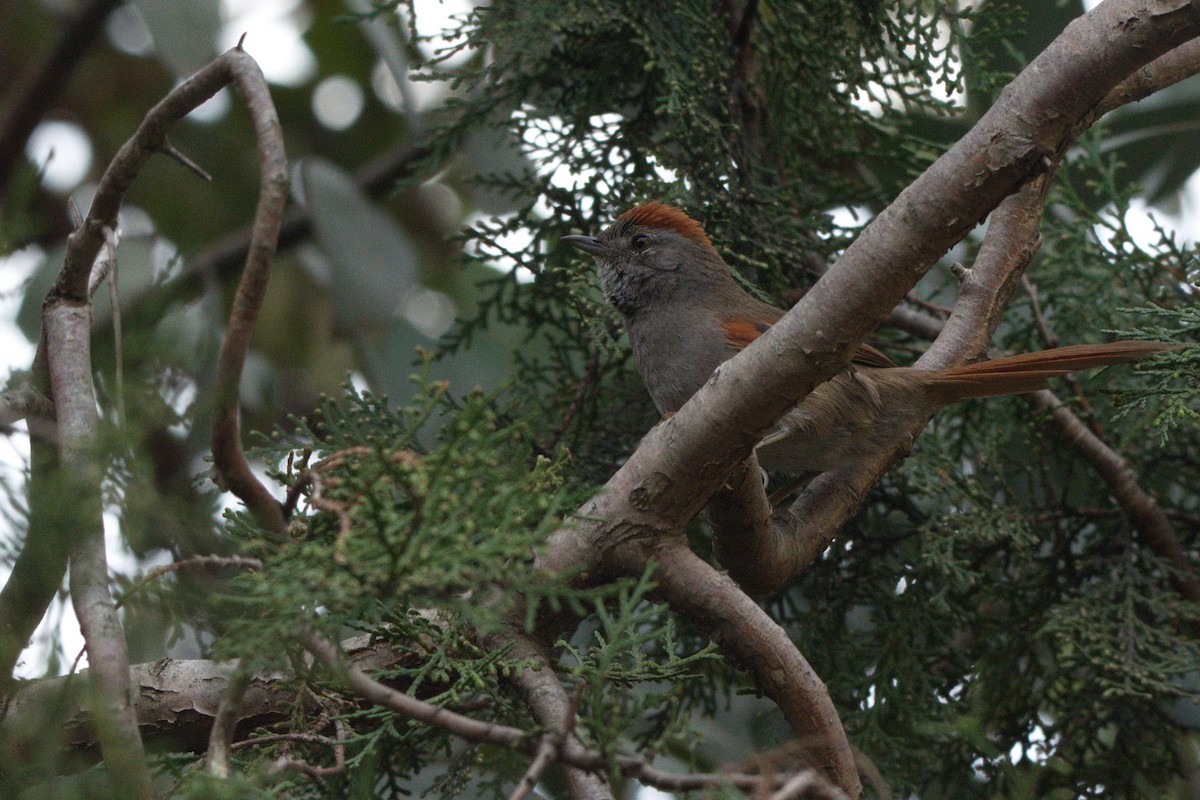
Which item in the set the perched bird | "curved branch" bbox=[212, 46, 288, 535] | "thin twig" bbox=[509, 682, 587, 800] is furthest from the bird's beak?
"thin twig" bbox=[509, 682, 587, 800]

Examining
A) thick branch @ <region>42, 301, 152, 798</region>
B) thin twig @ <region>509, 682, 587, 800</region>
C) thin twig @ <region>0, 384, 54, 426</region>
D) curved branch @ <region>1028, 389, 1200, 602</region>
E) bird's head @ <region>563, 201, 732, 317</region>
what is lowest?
thin twig @ <region>509, 682, 587, 800</region>

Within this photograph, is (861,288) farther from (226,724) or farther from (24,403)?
(24,403)

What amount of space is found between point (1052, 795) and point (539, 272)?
2517 mm

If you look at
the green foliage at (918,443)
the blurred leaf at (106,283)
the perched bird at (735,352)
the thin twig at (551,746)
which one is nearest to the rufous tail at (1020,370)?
the perched bird at (735,352)

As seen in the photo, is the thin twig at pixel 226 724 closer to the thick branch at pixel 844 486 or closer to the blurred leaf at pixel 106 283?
the thick branch at pixel 844 486

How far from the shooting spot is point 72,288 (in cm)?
292

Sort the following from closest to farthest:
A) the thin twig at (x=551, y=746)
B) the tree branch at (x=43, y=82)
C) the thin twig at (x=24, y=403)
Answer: the thin twig at (x=551, y=746) → the thin twig at (x=24, y=403) → the tree branch at (x=43, y=82)

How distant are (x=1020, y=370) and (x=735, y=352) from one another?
0.93 m

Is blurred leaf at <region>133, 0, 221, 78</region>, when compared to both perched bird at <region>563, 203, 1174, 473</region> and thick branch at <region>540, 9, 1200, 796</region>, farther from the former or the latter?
thick branch at <region>540, 9, 1200, 796</region>

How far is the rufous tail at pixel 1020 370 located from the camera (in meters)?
3.45

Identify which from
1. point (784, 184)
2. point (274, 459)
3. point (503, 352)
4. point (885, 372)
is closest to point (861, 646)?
point (885, 372)

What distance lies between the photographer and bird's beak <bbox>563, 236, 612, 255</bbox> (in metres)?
4.09

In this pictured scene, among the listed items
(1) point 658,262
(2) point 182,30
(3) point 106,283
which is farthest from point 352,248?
(1) point 658,262

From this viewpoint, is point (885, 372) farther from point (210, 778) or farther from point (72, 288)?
point (210, 778)
